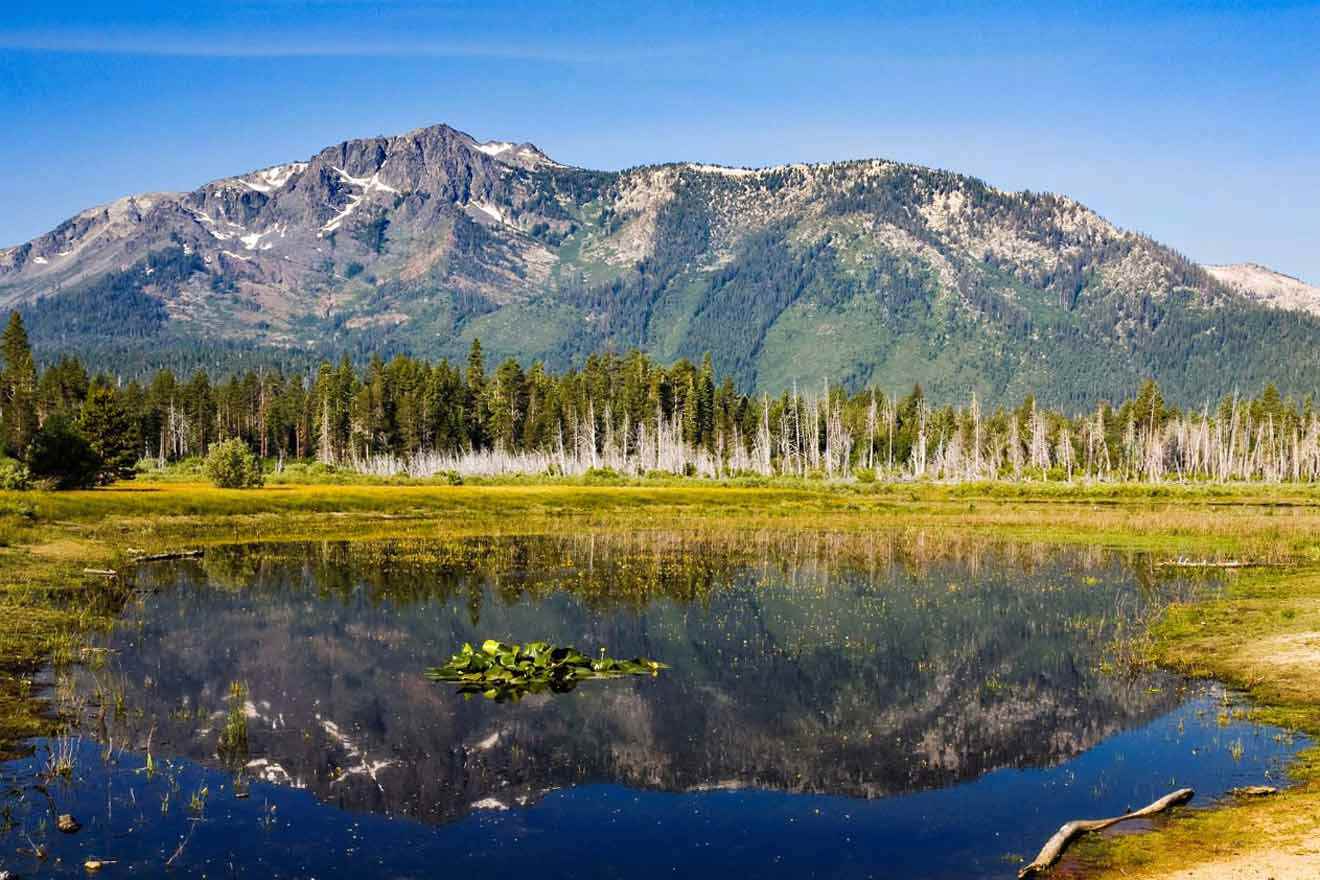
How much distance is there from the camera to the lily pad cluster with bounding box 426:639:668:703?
30.2m

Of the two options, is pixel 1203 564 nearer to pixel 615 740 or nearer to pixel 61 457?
pixel 615 740

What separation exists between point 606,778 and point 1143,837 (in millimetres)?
10146

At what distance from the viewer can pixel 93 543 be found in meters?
55.8

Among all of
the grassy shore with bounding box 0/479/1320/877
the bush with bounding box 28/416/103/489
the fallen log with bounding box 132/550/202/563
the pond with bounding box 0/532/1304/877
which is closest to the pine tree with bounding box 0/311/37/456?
the bush with bounding box 28/416/103/489

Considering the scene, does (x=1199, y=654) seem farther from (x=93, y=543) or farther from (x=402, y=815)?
(x=93, y=543)

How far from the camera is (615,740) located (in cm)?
2562

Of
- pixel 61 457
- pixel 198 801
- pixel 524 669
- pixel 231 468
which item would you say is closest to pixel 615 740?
pixel 524 669

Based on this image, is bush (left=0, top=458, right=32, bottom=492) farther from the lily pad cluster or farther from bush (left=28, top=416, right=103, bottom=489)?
the lily pad cluster

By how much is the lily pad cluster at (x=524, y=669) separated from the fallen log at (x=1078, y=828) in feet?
47.9

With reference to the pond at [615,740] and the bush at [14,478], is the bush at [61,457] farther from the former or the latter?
the pond at [615,740]

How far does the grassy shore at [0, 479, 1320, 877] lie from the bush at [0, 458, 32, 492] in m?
3.80

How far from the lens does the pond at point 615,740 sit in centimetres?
1922

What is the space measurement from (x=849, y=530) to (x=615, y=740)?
59.0 m

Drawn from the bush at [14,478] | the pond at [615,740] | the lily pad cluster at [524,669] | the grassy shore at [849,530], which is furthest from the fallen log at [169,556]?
the lily pad cluster at [524,669]
